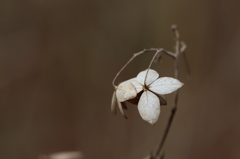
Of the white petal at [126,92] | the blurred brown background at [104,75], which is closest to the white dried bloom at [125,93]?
the white petal at [126,92]

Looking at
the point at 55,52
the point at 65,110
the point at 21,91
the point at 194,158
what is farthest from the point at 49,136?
the point at 194,158

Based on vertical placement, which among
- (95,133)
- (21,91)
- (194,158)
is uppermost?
(21,91)

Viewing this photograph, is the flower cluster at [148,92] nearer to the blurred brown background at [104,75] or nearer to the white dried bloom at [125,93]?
the white dried bloom at [125,93]

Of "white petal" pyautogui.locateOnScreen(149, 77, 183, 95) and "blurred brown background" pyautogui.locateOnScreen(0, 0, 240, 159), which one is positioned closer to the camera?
"white petal" pyautogui.locateOnScreen(149, 77, 183, 95)

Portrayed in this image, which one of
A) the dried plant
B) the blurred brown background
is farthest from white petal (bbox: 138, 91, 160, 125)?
the blurred brown background

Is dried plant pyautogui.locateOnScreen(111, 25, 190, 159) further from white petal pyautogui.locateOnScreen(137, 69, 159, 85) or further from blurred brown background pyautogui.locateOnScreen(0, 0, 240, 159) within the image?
blurred brown background pyautogui.locateOnScreen(0, 0, 240, 159)

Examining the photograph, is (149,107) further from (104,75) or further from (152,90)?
(104,75)

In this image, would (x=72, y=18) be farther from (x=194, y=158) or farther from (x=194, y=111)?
(x=194, y=158)
